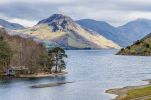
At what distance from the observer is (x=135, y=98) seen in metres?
125

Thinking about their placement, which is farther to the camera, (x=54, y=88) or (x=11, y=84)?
(x=11, y=84)

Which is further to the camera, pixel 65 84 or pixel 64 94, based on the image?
pixel 65 84

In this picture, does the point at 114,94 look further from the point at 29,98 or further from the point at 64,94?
the point at 29,98

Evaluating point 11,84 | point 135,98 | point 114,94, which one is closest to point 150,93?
point 135,98

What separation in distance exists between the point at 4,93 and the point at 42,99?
27.3m

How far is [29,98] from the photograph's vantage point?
474 feet

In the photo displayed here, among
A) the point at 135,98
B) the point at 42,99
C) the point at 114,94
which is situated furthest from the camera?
the point at 114,94

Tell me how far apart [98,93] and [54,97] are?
18.7m

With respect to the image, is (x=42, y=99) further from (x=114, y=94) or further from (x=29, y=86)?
(x=29, y=86)

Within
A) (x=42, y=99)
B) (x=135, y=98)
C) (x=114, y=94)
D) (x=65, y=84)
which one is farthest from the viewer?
(x=65, y=84)

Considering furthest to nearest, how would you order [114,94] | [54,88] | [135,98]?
[54,88]
[114,94]
[135,98]

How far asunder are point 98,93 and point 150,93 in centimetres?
2752

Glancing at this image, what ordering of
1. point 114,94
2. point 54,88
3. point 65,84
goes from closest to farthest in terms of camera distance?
point 114,94
point 54,88
point 65,84

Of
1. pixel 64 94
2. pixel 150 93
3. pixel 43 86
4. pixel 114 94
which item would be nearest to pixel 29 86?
pixel 43 86
